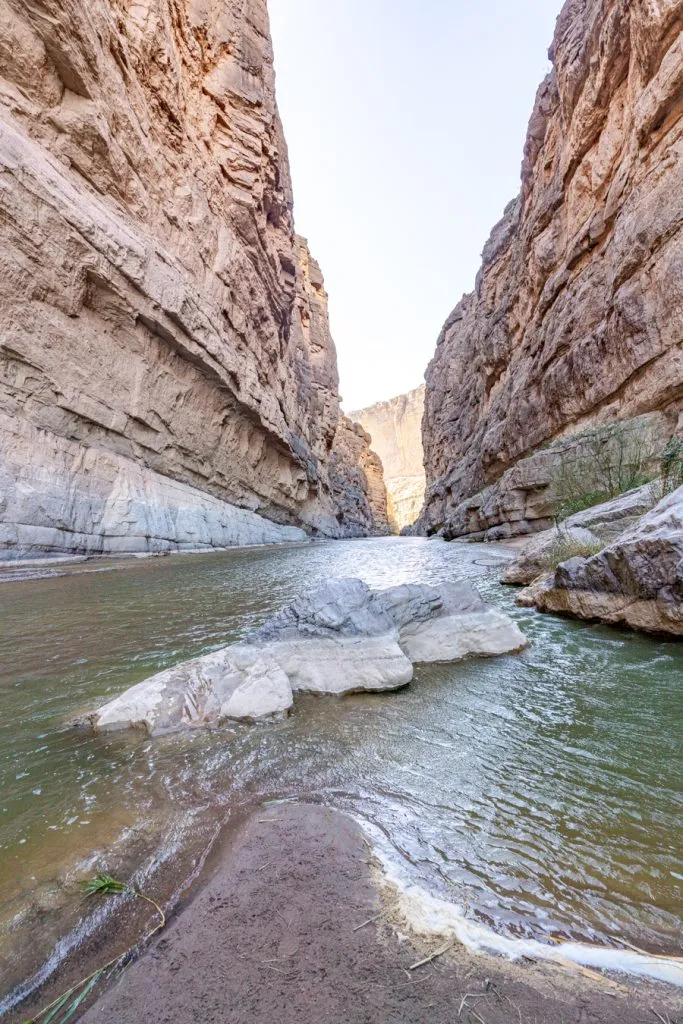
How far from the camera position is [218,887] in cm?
146

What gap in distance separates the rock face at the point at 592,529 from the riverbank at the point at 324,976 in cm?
574

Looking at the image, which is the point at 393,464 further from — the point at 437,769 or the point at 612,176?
the point at 437,769

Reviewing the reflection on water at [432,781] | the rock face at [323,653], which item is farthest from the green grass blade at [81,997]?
the rock face at [323,653]

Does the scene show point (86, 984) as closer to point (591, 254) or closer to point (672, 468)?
point (672, 468)

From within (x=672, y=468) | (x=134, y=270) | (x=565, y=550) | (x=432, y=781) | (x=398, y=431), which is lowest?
(x=432, y=781)

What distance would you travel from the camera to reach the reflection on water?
146cm

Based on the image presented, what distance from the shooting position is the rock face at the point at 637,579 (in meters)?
4.13

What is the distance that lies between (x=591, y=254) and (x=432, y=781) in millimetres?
20812

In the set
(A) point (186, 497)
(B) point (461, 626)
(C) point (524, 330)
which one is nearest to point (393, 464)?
(C) point (524, 330)

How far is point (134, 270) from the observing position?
1330 cm

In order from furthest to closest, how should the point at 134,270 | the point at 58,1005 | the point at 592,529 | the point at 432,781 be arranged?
the point at 134,270 < the point at 592,529 < the point at 432,781 < the point at 58,1005

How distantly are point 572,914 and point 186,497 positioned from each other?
16409 mm

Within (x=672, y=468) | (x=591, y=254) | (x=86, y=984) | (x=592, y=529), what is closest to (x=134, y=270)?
(x=592, y=529)

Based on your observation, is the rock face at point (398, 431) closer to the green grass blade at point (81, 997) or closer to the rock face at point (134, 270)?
the rock face at point (134, 270)
